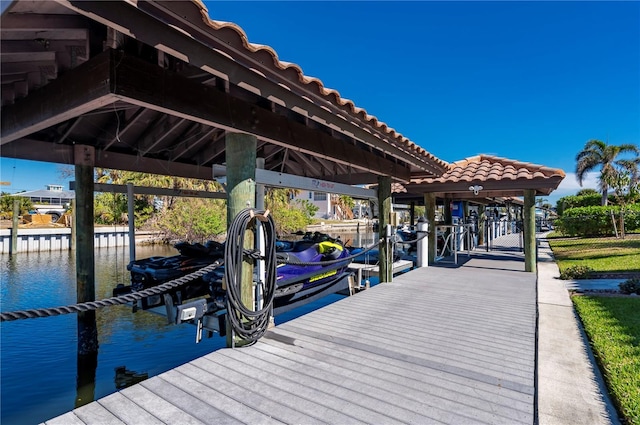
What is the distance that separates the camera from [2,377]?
187 inches

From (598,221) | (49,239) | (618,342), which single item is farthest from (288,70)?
(49,239)

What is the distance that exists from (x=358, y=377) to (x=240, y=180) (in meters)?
2.06

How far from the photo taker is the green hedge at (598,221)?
17.8 metres

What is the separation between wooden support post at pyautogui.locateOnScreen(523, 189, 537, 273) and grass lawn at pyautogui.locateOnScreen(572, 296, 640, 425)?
2.09m

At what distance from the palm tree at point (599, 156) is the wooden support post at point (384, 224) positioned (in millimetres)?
22530

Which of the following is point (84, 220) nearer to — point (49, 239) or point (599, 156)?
point (49, 239)

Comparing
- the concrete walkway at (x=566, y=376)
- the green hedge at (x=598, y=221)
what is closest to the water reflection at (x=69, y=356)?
the concrete walkway at (x=566, y=376)

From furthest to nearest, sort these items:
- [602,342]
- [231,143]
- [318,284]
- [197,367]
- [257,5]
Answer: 1. [318,284]
2. [257,5]
3. [602,342]
4. [231,143]
5. [197,367]

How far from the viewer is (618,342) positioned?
4008mm

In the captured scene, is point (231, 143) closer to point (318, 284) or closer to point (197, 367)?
point (197, 367)

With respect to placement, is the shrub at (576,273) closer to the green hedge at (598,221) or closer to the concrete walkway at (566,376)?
the concrete walkway at (566,376)

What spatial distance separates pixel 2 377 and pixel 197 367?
12.5ft

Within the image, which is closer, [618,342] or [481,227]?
[618,342]

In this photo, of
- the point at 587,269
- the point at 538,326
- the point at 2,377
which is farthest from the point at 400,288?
the point at 2,377
